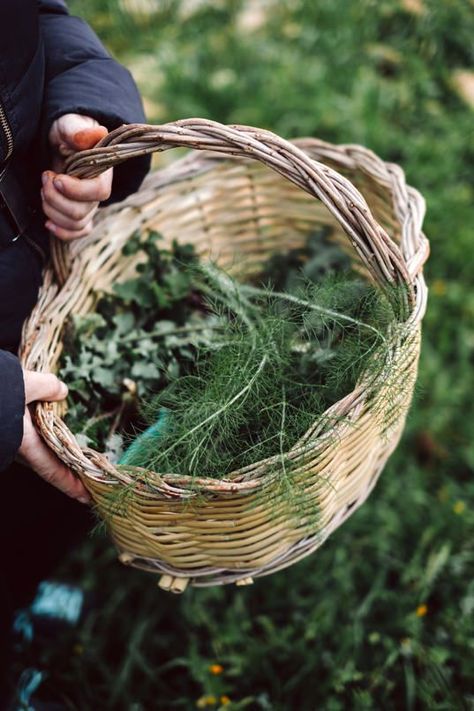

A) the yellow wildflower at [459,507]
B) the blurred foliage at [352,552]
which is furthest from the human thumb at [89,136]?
the yellow wildflower at [459,507]

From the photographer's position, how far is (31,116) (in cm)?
130

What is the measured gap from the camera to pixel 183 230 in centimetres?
174

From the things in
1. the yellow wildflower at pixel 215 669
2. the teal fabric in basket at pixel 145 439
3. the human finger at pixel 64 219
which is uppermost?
the human finger at pixel 64 219

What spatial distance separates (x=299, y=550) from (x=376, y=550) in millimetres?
634

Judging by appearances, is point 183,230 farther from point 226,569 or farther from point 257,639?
point 257,639

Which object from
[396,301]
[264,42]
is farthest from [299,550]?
[264,42]

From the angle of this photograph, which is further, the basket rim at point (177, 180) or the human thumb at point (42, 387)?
the human thumb at point (42, 387)

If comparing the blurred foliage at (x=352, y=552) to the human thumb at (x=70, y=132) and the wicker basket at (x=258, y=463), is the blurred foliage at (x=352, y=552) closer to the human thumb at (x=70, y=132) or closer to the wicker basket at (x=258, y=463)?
the wicker basket at (x=258, y=463)

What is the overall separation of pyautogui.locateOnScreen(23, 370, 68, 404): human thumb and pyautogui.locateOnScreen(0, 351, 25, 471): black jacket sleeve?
2.8 inches

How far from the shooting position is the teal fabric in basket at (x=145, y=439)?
124 centimetres

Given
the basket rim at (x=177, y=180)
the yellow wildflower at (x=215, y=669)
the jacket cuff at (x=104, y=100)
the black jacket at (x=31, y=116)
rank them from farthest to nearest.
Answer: the yellow wildflower at (x=215, y=669) < the jacket cuff at (x=104, y=100) < the black jacket at (x=31, y=116) < the basket rim at (x=177, y=180)

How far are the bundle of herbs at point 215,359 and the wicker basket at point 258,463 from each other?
0.06 m

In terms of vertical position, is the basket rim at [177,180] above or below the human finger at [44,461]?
above

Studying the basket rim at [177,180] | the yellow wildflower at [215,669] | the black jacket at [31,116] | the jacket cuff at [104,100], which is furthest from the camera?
the yellow wildflower at [215,669]
